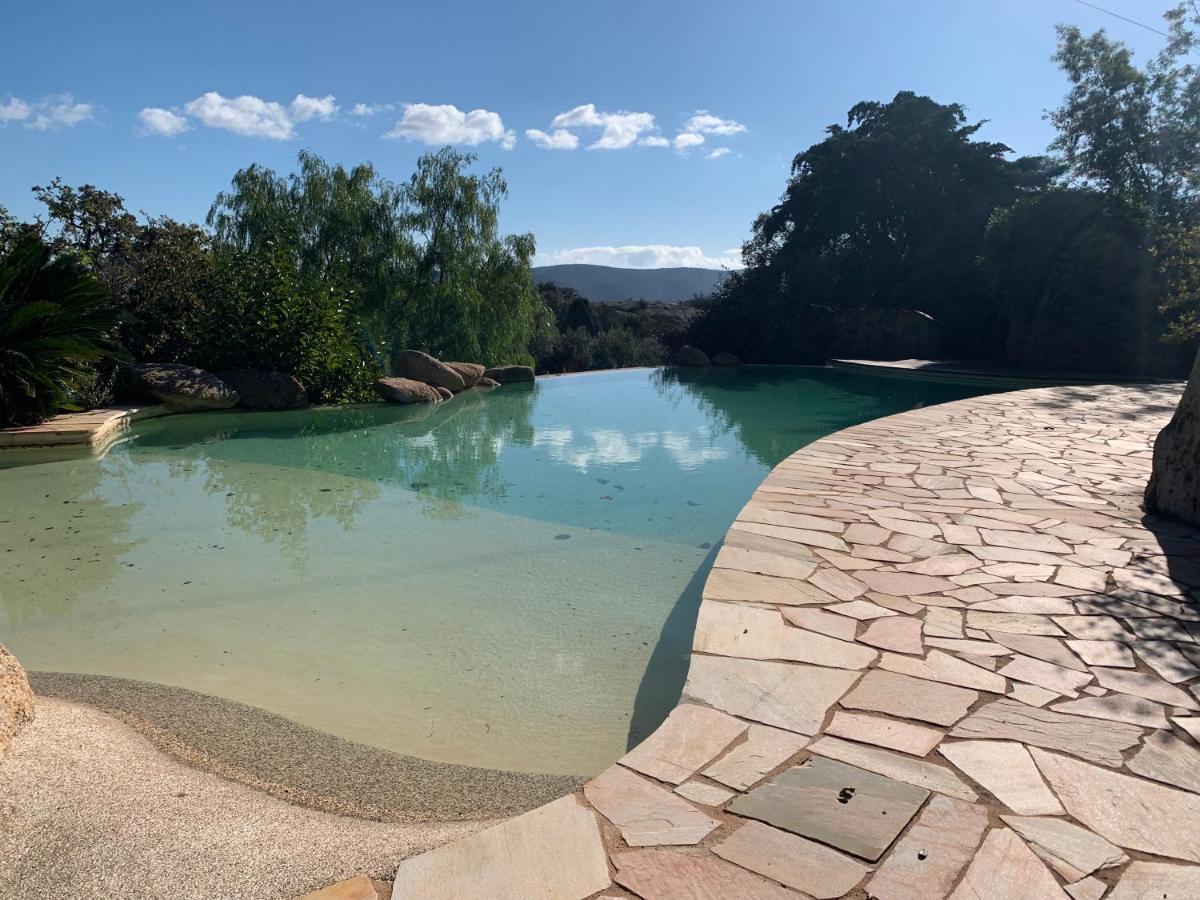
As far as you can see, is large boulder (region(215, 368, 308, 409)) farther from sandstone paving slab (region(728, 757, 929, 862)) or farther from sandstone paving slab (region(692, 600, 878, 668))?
sandstone paving slab (region(728, 757, 929, 862))

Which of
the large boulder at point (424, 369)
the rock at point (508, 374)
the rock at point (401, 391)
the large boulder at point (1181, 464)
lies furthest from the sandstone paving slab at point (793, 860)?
the rock at point (508, 374)

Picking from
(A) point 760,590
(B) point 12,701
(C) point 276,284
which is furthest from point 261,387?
(A) point 760,590

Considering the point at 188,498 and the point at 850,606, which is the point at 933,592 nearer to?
the point at 850,606

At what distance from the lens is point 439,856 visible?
62.6 inches

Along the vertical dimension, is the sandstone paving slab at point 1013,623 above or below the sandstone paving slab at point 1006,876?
above

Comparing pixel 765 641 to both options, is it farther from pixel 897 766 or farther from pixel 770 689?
pixel 897 766

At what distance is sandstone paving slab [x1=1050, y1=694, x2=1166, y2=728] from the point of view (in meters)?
2.01

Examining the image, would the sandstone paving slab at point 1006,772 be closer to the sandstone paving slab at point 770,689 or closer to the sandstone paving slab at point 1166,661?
the sandstone paving slab at point 770,689

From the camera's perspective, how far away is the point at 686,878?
4.81 ft

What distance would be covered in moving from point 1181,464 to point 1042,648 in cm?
212

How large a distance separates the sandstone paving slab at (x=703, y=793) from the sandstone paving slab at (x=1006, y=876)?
1.68 ft

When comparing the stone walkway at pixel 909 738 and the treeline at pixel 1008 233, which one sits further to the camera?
the treeline at pixel 1008 233

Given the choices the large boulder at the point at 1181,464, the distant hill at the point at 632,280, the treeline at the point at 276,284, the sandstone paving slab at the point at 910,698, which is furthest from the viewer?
the distant hill at the point at 632,280

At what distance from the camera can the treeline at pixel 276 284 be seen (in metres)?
7.73
